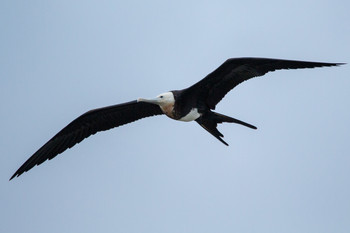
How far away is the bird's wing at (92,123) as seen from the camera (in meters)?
7.34

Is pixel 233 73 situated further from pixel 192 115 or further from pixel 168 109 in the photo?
pixel 168 109

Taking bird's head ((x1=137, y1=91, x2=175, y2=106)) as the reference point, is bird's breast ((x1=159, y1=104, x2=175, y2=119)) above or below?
below

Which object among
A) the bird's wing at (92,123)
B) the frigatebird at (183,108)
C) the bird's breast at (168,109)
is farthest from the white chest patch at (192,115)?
the bird's wing at (92,123)

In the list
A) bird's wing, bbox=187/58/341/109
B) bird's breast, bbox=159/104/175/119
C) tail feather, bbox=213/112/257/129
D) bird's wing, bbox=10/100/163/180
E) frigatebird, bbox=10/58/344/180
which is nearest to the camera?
bird's wing, bbox=187/58/341/109

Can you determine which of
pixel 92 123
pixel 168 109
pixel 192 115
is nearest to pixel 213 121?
pixel 192 115

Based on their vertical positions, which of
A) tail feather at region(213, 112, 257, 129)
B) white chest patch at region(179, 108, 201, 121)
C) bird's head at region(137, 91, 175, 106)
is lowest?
tail feather at region(213, 112, 257, 129)

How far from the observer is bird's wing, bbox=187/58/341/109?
6.52m

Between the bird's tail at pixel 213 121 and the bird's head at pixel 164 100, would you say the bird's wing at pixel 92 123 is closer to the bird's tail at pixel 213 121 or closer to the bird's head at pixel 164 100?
the bird's head at pixel 164 100

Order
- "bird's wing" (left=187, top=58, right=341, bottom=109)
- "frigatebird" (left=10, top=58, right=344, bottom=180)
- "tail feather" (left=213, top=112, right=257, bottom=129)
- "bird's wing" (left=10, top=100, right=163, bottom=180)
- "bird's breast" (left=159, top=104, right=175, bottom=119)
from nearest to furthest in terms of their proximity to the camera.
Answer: "bird's wing" (left=187, top=58, right=341, bottom=109) → "frigatebird" (left=10, top=58, right=344, bottom=180) → "tail feather" (left=213, top=112, right=257, bottom=129) → "bird's breast" (left=159, top=104, right=175, bottom=119) → "bird's wing" (left=10, top=100, right=163, bottom=180)

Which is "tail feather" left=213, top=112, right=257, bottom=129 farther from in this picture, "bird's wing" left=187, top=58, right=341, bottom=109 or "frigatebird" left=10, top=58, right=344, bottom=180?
"bird's wing" left=187, top=58, right=341, bottom=109

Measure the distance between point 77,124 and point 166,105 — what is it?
3.64 ft

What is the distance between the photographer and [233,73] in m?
6.77

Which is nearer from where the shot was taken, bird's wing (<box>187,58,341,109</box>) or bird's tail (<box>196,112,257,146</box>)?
bird's wing (<box>187,58,341,109</box>)

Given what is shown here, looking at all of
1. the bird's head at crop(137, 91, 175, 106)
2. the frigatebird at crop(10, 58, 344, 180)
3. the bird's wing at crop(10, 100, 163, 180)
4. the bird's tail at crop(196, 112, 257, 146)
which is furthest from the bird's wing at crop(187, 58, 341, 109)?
the bird's wing at crop(10, 100, 163, 180)
